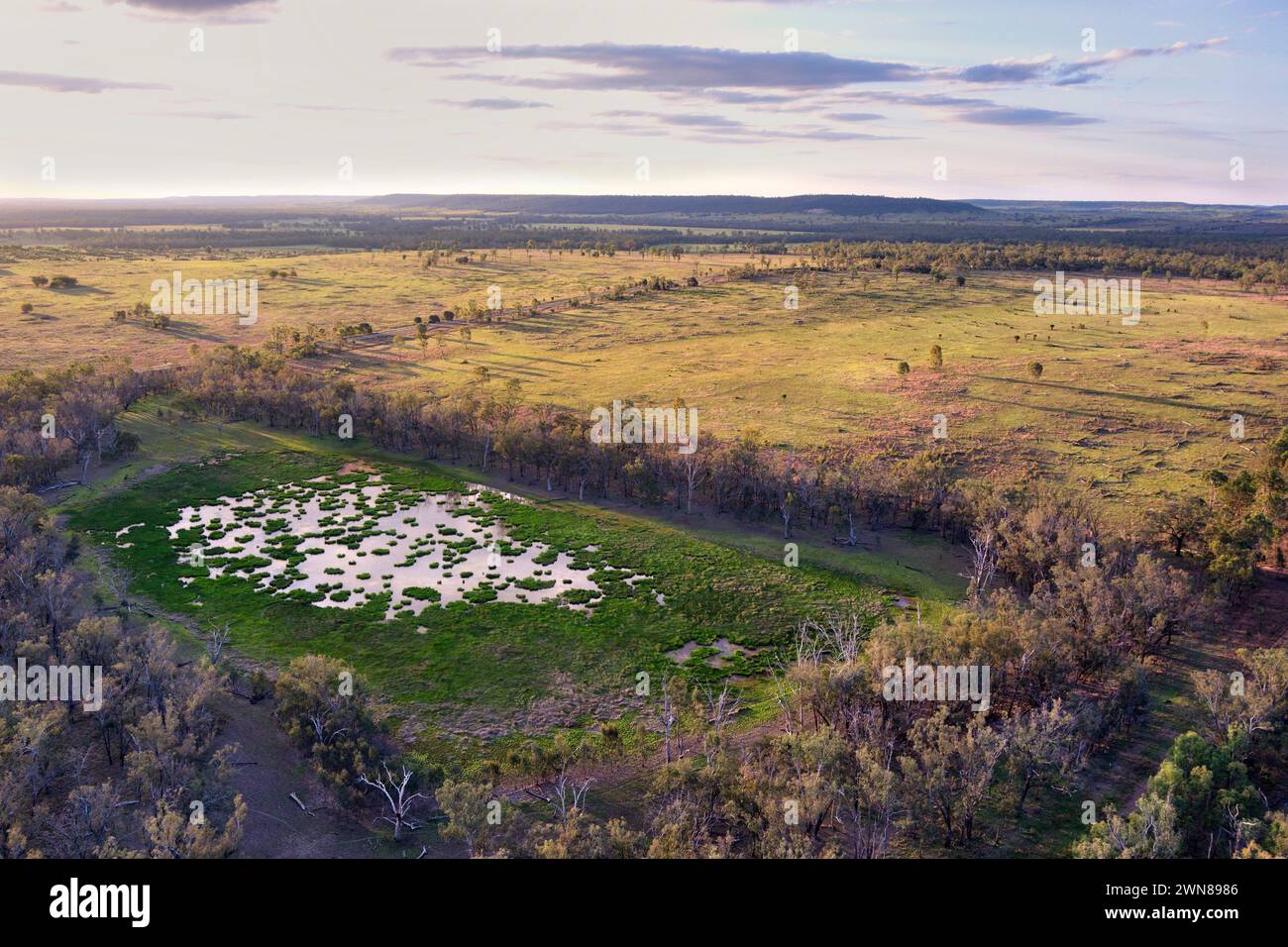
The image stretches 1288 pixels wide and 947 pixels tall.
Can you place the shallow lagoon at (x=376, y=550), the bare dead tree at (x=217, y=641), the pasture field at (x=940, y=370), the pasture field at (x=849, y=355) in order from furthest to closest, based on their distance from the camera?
the pasture field at (x=849, y=355), the pasture field at (x=940, y=370), the shallow lagoon at (x=376, y=550), the bare dead tree at (x=217, y=641)

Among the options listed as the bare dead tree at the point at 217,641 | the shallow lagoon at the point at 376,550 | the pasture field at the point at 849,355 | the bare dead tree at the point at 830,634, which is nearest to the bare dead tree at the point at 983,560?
the bare dead tree at the point at 830,634

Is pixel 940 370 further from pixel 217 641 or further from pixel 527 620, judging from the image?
pixel 217 641

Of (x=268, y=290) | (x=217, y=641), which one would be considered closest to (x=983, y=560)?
(x=217, y=641)

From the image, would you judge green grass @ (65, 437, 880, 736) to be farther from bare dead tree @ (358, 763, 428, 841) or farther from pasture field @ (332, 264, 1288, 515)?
pasture field @ (332, 264, 1288, 515)

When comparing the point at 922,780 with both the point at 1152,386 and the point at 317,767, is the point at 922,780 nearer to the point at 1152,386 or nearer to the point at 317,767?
the point at 317,767

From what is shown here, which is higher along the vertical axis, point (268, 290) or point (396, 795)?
point (268, 290)

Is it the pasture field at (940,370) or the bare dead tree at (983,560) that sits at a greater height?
the pasture field at (940,370)

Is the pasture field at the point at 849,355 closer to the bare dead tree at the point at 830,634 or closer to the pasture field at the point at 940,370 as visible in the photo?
the pasture field at the point at 940,370

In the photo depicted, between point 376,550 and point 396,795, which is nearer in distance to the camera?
point 396,795
